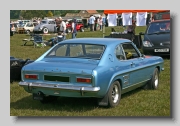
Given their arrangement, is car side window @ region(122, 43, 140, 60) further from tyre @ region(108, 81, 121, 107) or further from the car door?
tyre @ region(108, 81, 121, 107)

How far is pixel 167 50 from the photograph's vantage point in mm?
12516

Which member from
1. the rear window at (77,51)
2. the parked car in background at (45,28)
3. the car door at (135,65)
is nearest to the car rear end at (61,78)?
the rear window at (77,51)

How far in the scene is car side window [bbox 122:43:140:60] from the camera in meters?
6.78

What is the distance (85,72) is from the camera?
5453 millimetres

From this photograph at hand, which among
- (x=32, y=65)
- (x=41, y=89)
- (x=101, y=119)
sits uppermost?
(x=32, y=65)

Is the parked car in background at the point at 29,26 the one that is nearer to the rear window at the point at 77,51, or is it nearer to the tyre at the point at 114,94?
the rear window at the point at 77,51

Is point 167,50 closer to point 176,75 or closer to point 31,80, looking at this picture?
point 176,75

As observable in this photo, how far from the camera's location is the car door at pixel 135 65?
21.9 feet

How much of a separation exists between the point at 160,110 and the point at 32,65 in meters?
2.45

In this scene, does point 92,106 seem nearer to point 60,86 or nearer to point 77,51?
point 60,86

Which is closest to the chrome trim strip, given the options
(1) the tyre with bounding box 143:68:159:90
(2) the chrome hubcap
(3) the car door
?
(2) the chrome hubcap

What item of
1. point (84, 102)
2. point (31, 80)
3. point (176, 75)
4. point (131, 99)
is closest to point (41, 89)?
point (31, 80)

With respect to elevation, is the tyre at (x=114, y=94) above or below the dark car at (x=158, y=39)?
below

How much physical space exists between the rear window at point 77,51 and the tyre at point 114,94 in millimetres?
625
